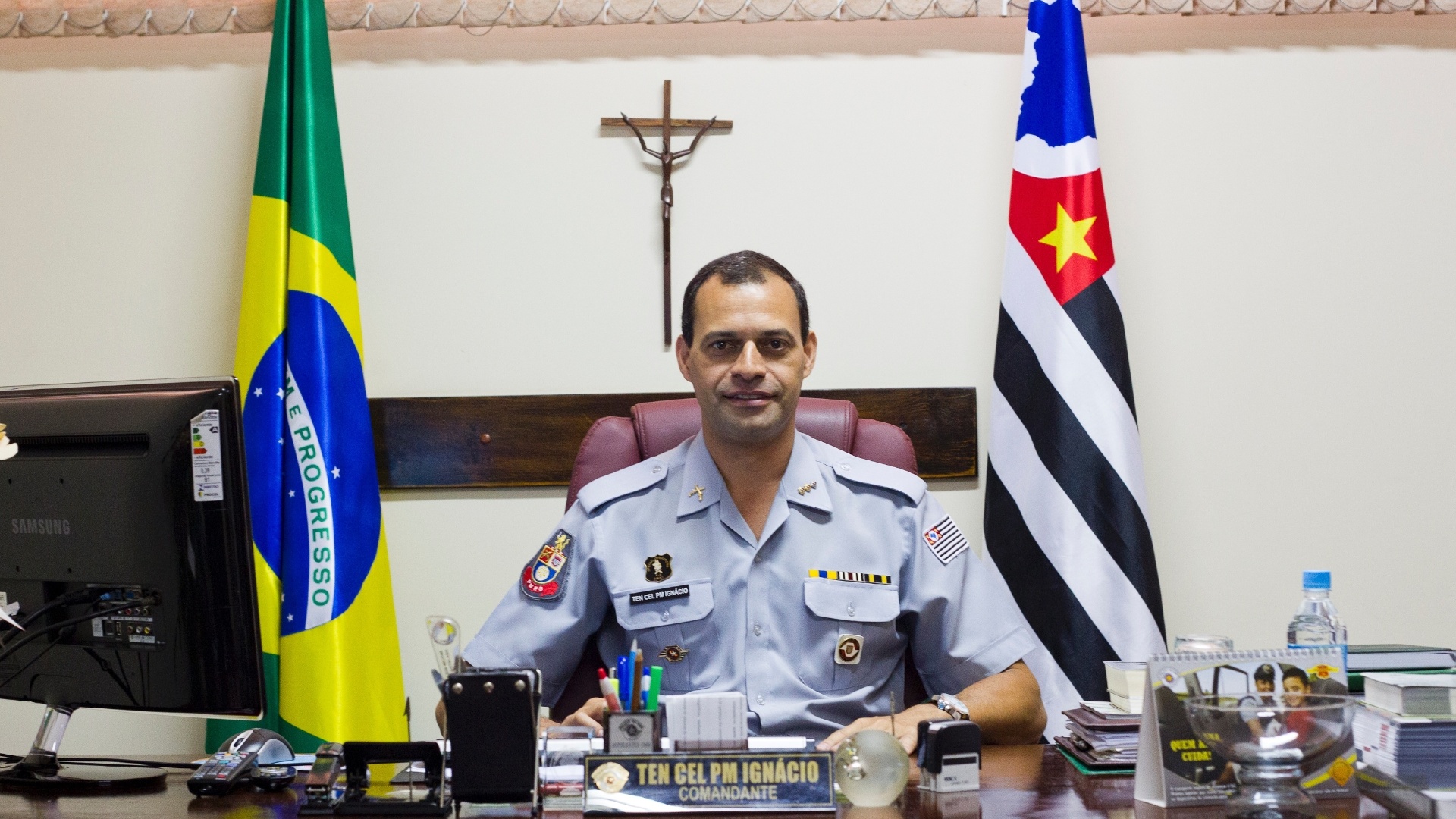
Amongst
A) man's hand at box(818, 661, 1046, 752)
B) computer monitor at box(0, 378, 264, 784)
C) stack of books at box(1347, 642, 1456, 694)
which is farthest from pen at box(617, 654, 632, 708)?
stack of books at box(1347, 642, 1456, 694)

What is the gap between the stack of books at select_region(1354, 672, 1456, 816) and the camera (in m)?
1.05

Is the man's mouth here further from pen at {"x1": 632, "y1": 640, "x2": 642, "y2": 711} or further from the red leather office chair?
pen at {"x1": 632, "y1": 640, "x2": 642, "y2": 711}

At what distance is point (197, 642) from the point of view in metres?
1.20

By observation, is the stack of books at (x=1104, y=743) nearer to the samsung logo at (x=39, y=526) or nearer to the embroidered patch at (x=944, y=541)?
the embroidered patch at (x=944, y=541)

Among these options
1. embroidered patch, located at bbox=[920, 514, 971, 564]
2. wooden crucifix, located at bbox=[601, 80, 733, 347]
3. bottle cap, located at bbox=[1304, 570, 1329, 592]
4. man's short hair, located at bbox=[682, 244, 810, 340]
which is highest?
wooden crucifix, located at bbox=[601, 80, 733, 347]

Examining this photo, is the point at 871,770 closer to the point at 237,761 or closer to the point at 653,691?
the point at 653,691

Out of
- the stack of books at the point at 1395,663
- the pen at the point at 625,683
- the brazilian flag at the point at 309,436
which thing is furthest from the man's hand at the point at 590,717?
the brazilian flag at the point at 309,436

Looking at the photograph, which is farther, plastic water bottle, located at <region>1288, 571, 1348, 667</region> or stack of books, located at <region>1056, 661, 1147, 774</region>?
plastic water bottle, located at <region>1288, 571, 1348, 667</region>

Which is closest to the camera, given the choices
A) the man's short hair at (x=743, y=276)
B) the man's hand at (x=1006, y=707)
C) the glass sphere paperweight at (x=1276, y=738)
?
the glass sphere paperweight at (x=1276, y=738)

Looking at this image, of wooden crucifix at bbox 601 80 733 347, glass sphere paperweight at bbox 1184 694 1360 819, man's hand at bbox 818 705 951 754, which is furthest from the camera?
wooden crucifix at bbox 601 80 733 347

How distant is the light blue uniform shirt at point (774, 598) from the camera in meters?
1.71

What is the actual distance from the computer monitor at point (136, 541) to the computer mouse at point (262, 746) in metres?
0.07

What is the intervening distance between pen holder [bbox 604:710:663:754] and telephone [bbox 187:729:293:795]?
44 cm

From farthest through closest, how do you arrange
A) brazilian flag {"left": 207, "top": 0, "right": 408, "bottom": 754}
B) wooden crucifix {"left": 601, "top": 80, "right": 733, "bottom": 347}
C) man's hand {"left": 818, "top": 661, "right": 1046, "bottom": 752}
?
wooden crucifix {"left": 601, "top": 80, "right": 733, "bottom": 347}, brazilian flag {"left": 207, "top": 0, "right": 408, "bottom": 754}, man's hand {"left": 818, "top": 661, "right": 1046, "bottom": 752}
